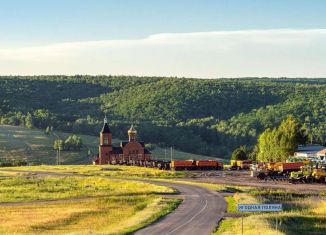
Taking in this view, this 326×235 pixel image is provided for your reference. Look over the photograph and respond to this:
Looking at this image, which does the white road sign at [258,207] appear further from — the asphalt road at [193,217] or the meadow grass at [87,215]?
the meadow grass at [87,215]

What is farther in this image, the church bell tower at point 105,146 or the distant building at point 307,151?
the church bell tower at point 105,146

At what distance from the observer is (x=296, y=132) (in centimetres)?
13175

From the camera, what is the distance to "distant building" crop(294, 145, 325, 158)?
12388 cm

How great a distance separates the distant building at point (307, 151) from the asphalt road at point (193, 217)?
5463 centimetres

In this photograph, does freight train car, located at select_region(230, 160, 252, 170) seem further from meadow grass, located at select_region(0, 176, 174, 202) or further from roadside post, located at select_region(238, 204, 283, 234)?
roadside post, located at select_region(238, 204, 283, 234)

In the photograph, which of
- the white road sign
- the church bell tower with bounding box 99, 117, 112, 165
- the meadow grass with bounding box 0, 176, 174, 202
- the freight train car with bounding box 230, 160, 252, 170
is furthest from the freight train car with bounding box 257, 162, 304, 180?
the white road sign

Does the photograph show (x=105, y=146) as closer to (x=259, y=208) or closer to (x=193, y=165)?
(x=193, y=165)

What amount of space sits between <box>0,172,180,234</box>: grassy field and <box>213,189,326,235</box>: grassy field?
21.1 ft

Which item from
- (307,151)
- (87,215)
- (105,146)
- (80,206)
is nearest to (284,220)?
(87,215)

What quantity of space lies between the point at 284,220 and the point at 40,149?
448 feet

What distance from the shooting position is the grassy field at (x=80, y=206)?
51.7 meters

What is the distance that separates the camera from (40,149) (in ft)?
590

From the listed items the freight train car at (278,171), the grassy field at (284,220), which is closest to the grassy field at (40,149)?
the freight train car at (278,171)

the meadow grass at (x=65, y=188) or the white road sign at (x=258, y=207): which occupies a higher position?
the white road sign at (x=258, y=207)
